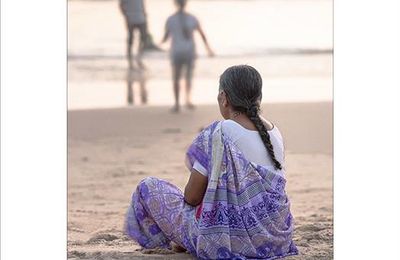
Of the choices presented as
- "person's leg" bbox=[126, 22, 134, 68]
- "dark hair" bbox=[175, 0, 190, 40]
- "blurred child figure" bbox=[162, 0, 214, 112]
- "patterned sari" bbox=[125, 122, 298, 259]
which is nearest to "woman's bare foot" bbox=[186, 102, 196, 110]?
"blurred child figure" bbox=[162, 0, 214, 112]

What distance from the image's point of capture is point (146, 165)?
27.5 feet

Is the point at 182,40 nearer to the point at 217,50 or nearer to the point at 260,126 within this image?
the point at 217,50

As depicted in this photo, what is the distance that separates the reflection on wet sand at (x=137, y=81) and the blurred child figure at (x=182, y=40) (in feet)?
2.04

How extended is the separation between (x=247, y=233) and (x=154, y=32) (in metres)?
11.7

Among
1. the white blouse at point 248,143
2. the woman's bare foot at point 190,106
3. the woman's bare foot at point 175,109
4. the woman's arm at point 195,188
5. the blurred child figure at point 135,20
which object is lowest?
the woman's bare foot at point 175,109

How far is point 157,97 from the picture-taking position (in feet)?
41.7

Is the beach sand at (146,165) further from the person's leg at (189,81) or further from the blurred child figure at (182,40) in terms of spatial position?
the blurred child figure at (182,40)

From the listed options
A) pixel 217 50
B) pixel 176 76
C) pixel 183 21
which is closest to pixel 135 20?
pixel 176 76

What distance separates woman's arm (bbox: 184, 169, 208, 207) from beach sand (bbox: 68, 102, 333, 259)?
0.28 meters

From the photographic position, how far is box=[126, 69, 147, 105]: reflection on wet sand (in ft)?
41.9

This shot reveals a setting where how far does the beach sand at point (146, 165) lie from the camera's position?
497 centimetres

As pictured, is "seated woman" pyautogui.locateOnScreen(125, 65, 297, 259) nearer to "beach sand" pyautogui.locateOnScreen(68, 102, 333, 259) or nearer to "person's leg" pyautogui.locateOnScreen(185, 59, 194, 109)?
"beach sand" pyautogui.locateOnScreen(68, 102, 333, 259)

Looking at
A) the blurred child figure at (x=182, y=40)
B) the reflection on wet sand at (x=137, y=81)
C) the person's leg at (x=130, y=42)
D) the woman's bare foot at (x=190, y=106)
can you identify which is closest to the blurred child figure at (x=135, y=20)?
the person's leg at (x=130, y=42)

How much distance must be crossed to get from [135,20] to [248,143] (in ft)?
33.8
